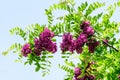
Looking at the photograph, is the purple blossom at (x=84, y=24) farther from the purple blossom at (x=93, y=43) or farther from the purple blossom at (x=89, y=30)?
the purple blossom at (x=93, y=43)

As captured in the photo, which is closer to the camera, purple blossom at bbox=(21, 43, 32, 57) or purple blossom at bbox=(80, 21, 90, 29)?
purple blossom at bbox=(80, 21, 90, 29)

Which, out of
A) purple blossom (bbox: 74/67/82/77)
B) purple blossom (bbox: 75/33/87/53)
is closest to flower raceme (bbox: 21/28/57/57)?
purple blossom (bbox: 75/33/87/53)

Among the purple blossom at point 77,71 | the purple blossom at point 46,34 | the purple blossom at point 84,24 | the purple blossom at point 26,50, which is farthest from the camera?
the purple blossom at point 26,50

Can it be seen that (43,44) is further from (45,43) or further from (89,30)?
(89,30)

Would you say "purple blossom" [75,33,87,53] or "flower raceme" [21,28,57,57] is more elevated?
"flower raceme" [21,28,57,57]

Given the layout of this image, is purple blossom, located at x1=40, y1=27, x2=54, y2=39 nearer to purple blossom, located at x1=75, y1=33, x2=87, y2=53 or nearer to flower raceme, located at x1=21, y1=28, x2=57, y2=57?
flower raceme, located at x1=21, y1=28, x2=57, y2=57

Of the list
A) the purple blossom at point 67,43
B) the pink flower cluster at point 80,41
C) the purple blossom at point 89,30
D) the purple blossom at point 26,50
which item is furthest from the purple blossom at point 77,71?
the purple blossom at point 26,50

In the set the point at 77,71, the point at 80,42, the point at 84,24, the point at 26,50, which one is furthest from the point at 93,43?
the point at 26,50

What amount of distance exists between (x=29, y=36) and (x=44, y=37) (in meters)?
0.37

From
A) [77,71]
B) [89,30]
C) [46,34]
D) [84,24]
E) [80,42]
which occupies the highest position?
[46,34]

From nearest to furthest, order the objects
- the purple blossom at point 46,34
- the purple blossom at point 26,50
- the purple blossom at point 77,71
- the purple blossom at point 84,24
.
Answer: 1. the purple blossom at point 77,71
2. the purple blossom at point 84,24
3. the purple blossom at point 46,34
4. the purple blossom at point 26,50

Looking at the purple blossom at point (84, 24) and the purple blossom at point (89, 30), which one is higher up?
the purple blossom at point (84, 24)

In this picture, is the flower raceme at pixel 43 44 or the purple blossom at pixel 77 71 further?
the flower raceme at pixel 43 44

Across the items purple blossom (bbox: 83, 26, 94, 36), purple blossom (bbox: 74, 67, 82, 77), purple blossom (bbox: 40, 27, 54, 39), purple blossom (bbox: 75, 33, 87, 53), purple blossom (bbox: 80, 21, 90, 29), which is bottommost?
purple blossom (bbox: 74, 67, 82, 77)
